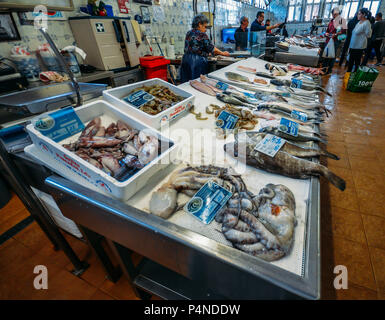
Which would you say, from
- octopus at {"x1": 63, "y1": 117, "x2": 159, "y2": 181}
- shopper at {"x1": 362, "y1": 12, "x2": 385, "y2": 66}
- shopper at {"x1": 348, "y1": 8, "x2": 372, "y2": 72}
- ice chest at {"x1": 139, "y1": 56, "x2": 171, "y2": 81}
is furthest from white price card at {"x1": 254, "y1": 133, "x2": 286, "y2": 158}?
shopper at {"x1": 362, "y1": 12, "x2": 385, "y2": 66}

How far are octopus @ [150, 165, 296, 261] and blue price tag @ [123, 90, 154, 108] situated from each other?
78cm

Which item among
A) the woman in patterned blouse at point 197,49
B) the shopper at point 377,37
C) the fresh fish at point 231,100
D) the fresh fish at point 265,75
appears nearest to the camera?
the fresh fish at point 231,100

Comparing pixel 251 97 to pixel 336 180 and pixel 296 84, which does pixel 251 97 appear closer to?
pixel 296 84

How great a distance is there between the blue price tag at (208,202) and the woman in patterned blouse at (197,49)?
12.4ft

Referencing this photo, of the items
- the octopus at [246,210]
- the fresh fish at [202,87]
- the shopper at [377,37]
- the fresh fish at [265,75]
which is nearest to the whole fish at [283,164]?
the octopus at [246,210]

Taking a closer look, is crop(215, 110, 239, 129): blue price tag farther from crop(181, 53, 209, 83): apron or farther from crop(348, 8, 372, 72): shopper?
crop(348, 8, 372, 72): shopper

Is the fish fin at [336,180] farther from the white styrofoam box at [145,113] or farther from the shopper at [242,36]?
the shopper at [242,36]

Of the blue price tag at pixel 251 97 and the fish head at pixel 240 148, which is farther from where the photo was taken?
the blue price tag at pixel 251 97

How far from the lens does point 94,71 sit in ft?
12.0

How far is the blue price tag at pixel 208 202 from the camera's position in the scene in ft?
3.07

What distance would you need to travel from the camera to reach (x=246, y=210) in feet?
3.12

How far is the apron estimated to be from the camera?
13.5 feet

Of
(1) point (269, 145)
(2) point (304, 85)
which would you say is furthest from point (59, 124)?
(2) point (304, 85)

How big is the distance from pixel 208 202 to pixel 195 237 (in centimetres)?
21
